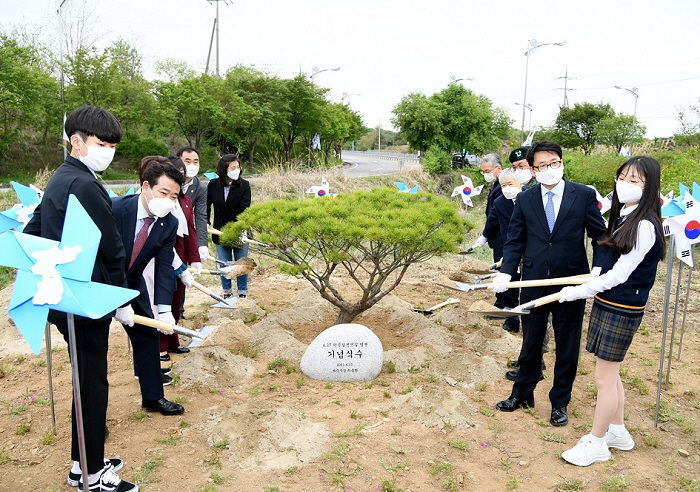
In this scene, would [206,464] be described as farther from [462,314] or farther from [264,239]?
[462,314]

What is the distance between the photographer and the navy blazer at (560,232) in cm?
363

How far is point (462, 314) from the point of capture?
6.13m

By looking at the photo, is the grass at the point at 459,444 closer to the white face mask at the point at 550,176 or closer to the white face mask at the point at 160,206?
the white face mask at the point at 550,176

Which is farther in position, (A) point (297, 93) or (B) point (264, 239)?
(A) point (297, 93)

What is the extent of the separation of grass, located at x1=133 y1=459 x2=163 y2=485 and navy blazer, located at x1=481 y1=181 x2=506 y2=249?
12.9 ft

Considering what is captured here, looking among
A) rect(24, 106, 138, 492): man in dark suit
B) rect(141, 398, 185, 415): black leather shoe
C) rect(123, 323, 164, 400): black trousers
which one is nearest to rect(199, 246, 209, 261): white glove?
rect(123, 323, 164, 400): black trousers

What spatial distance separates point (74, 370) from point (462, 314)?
14.8 feet

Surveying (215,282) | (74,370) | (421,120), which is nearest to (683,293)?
(215,282)

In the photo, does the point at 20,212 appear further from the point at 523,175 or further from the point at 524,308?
the point at 523,175

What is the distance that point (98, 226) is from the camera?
2.79 metres

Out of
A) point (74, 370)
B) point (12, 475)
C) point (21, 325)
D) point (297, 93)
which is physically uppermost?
point (297, 93)

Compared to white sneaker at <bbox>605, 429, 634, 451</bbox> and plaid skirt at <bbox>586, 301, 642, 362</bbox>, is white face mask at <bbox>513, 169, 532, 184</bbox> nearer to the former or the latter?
plaid skirt at <bbox>586, 301, 642, 362</bbox>

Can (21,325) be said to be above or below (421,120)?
below

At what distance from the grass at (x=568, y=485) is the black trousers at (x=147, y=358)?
2.64m
